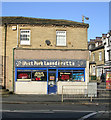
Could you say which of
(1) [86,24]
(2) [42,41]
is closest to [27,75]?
(2) [42,41]

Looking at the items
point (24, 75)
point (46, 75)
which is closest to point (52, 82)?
point (46, 75)

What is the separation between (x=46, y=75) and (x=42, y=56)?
5.82ft

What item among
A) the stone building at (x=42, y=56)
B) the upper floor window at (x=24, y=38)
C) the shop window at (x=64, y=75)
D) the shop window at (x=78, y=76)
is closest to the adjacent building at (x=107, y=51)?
the shop window at (x=78, y=76)

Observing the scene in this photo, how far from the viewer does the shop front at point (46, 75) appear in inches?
745

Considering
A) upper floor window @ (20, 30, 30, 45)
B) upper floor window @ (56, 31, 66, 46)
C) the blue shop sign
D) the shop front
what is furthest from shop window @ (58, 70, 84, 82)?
upper floor window @ (20, 30, 30, 45)

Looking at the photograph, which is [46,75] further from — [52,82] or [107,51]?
[107,51]

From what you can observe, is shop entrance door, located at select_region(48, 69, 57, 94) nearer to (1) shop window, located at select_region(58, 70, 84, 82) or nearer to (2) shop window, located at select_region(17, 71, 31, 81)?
(1) shop window, located at select_region(58, 70, 84, 82)

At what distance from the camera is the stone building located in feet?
62.6

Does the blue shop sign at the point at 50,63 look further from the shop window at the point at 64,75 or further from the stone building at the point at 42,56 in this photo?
the shop window at the point at 64,75

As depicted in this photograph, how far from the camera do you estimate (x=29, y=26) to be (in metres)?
19.6

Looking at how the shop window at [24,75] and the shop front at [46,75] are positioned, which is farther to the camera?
the shop window at [24,75]

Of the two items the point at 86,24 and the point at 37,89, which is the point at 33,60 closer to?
the point at 37,89

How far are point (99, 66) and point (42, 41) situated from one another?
27.6m

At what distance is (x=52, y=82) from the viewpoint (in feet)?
63.5
